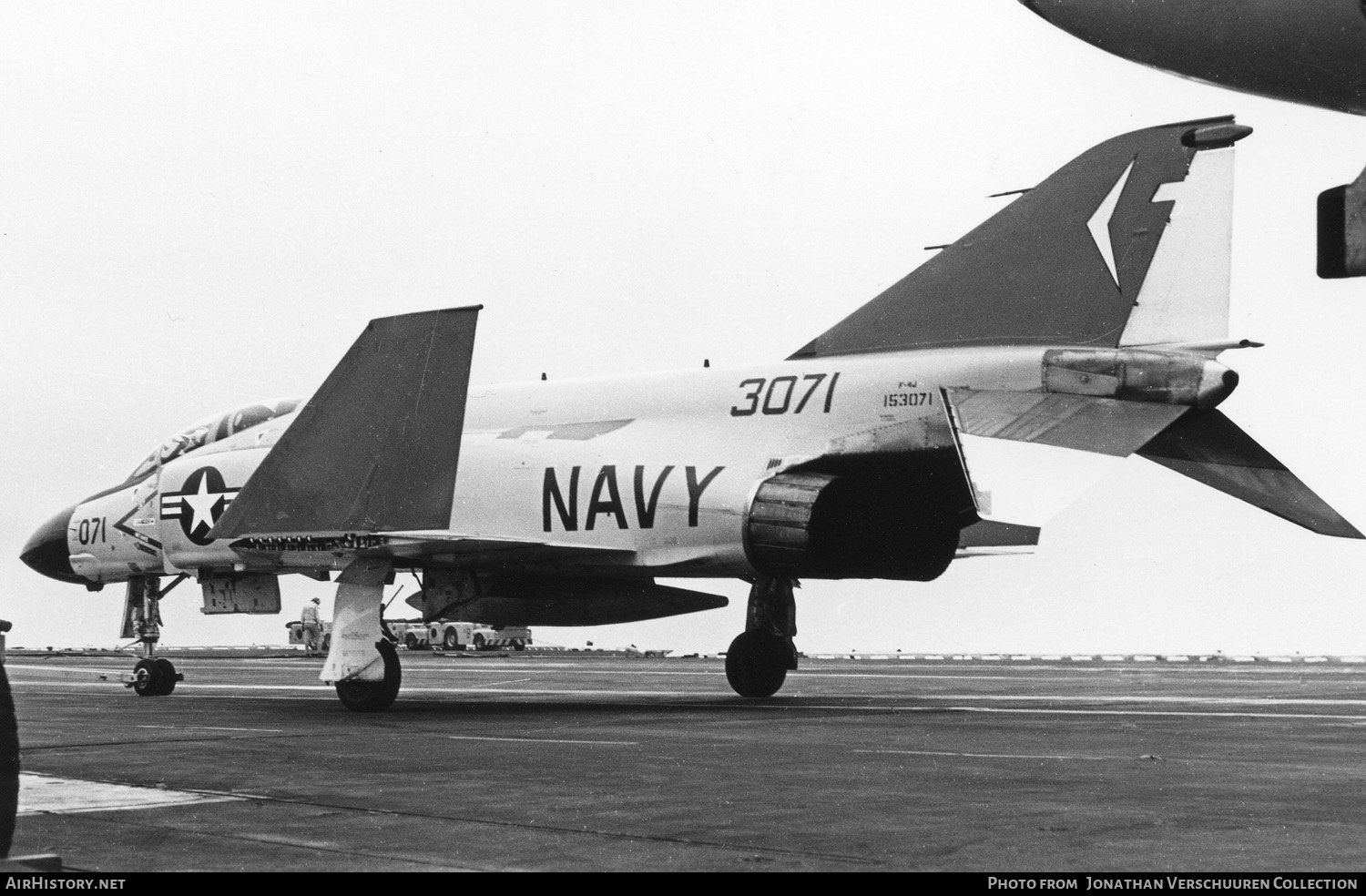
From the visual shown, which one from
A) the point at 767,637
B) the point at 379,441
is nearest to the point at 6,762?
the point at 379,441

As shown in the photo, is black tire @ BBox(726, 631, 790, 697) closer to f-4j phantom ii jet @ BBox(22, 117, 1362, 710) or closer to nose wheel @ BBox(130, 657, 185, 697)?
f-4j phantom ii jet @ BBox(22, 117, 1362, 710)

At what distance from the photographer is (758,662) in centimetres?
1848

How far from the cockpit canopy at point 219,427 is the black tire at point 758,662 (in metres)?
6.85

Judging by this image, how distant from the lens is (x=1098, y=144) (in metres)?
14.8

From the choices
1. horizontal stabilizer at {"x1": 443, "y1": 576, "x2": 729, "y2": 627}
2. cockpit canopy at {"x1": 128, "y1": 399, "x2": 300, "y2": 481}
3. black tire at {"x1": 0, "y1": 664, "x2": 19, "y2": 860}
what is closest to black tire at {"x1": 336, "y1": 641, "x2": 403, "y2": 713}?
horizontal stabilizer at {"x1": 443, "y1": 576, "x2": 729, "y2": 627}

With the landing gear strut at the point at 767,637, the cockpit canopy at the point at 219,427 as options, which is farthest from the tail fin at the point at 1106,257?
the cockpit canopy at the point at 219,427

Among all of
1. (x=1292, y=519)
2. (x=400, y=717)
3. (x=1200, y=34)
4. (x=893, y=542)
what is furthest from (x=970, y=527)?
(x=1200, y=34)

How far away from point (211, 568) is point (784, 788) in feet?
39.4

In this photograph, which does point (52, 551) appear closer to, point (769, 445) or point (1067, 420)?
point (769, 445)

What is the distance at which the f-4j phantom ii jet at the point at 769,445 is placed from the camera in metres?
14.2

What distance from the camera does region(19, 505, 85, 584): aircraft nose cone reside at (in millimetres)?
20500

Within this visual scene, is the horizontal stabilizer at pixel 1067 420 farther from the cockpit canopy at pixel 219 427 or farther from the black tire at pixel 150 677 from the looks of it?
the black tire at pixel 150 677

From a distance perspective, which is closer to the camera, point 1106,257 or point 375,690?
point 1106,257

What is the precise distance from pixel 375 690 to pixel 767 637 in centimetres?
500
